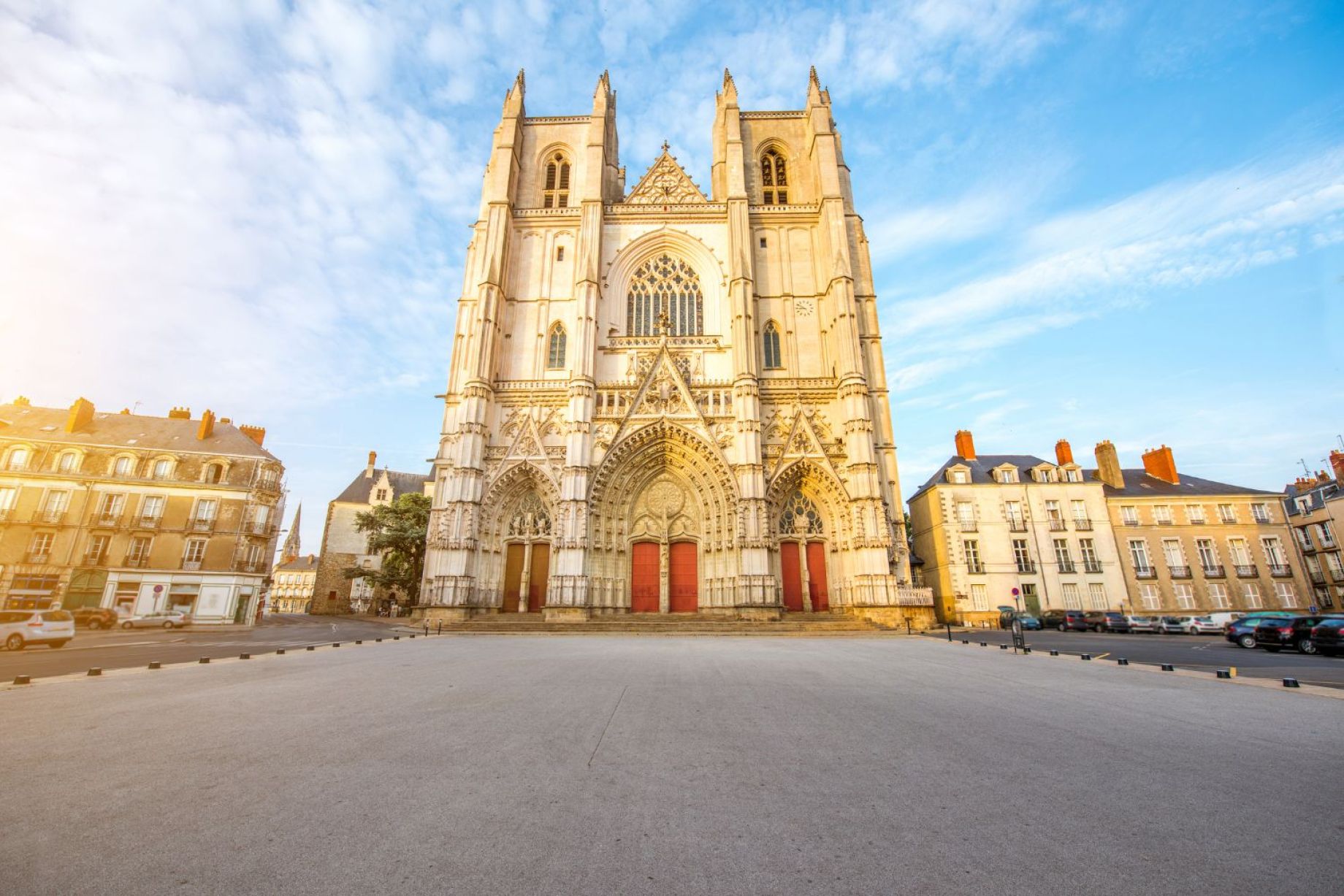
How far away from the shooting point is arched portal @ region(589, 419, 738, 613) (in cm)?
2209

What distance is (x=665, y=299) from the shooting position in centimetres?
2716

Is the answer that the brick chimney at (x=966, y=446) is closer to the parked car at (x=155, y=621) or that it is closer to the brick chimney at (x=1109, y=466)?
the brick chimney at (x=1109, y=466)

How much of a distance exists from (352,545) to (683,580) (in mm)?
35344

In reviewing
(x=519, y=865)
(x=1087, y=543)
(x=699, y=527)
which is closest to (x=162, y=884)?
(x=519, y=865)

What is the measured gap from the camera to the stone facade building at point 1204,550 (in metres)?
28.5

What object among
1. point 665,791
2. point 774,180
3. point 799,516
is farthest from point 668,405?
point 665,791

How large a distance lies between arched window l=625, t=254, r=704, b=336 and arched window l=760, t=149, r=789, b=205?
21.4 ft

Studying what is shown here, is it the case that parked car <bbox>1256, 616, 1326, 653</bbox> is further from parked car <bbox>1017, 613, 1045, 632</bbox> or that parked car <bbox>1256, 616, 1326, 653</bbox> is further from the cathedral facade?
parked car <bbox>1017, 613, 1045, 632</bbox>

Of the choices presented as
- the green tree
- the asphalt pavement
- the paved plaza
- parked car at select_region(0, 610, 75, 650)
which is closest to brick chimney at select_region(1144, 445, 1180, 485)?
the asphalt pavement

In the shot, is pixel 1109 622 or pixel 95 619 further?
pixel 1109 622

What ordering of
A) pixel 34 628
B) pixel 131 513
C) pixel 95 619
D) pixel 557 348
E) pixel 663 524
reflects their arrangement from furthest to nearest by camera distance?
pixel 131 513 → pixel 557 348 → pixel 95 619 → pixel 663 524 → pixel 34 628

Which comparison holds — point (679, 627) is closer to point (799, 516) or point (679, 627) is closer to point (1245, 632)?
point (799, 516)

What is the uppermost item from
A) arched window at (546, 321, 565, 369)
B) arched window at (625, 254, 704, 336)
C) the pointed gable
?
the pointed gable

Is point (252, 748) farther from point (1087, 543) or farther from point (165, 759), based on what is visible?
point (1087, 543)
